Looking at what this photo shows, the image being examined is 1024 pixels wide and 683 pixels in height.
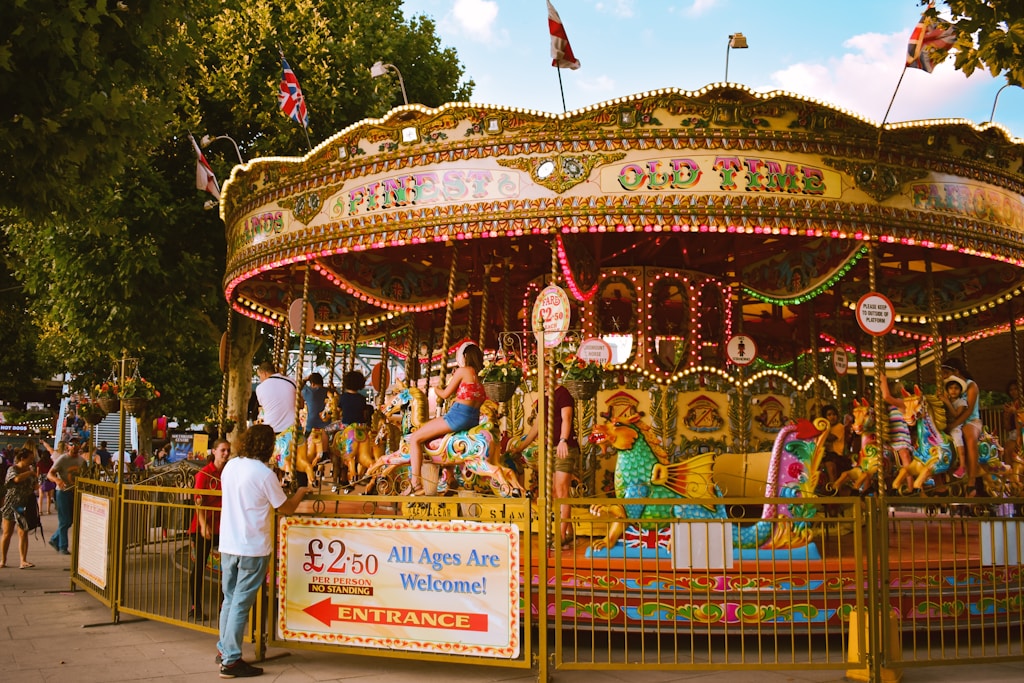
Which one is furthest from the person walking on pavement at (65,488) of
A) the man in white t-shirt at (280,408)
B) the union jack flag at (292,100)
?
the union jack flag at (292,100)

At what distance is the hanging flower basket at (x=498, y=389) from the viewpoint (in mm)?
9375

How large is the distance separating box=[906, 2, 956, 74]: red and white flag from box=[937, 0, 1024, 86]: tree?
4.25ft

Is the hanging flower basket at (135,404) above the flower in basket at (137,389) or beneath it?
beneath

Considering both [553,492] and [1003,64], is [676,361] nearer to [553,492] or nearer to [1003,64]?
[553,492]

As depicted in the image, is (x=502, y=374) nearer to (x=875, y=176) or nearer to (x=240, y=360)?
(x=875, y=176)

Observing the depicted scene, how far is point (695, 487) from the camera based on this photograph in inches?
322

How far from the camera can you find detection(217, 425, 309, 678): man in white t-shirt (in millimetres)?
6340

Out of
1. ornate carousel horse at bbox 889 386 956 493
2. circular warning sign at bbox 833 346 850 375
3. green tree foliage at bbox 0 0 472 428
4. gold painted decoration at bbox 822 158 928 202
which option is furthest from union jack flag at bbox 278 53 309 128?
circular warning sign at bbox 833 346 850 375

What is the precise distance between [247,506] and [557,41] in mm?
5879

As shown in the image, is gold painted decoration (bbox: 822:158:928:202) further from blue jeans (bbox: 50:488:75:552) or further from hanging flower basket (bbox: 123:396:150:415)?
blue jeans (bbox: 50:488:75:552)

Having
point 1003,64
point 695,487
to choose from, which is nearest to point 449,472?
point 695,487

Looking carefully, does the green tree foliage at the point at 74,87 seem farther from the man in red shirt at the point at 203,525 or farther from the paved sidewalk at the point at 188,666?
the paved sidewalk at the point at 188,666

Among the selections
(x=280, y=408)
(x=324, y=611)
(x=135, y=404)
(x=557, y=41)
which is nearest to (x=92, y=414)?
(x=135, y=404)

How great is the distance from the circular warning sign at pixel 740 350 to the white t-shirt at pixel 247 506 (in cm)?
793
